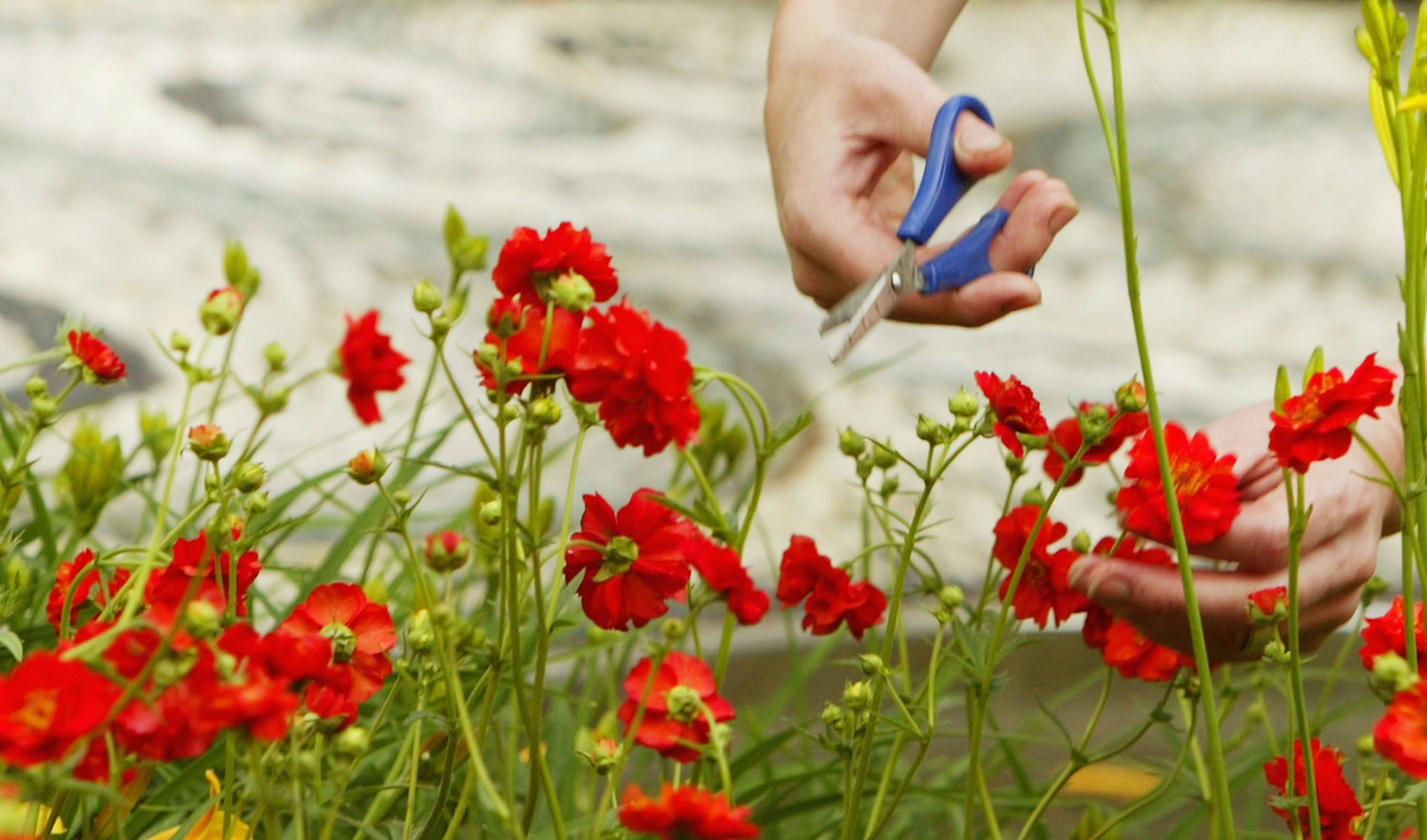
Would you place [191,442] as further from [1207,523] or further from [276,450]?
[276,450]

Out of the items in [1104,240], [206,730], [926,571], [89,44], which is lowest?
[206,730]

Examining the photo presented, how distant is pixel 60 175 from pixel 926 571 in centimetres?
83

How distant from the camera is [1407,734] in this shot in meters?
0.24

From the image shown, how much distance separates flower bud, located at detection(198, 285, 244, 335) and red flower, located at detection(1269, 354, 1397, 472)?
26 centimetres

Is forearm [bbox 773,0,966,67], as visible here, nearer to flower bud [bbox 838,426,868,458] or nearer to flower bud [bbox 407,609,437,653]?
flower bud [bbox 838,426,868,458]

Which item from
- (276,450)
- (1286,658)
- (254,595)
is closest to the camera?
(1286,658)

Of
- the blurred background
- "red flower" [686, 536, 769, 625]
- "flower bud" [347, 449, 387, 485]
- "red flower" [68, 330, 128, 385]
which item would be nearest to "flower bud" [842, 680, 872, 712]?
"red flower" [686, 536, 769, 625]

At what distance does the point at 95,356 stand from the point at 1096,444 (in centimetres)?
30

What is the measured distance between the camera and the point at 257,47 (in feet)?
4.23

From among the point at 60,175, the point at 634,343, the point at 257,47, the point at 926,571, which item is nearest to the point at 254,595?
the point at 634,343

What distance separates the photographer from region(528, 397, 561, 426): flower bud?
29cm

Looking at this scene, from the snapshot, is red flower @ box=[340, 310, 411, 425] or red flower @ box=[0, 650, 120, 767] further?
red flower @ box=[340, 310, 411, 425]

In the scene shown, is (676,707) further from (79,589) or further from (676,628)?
(79,589)

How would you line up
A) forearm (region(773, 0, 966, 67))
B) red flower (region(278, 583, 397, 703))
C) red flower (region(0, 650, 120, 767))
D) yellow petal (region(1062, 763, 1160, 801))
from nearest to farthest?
red flower (region(0, 650, 120, 767)), red flower (region(278, 583, 397, 703)), forearm (region(773, 0, 966, 67)), yellow petal (region(1062, 763, 1160, 801))
